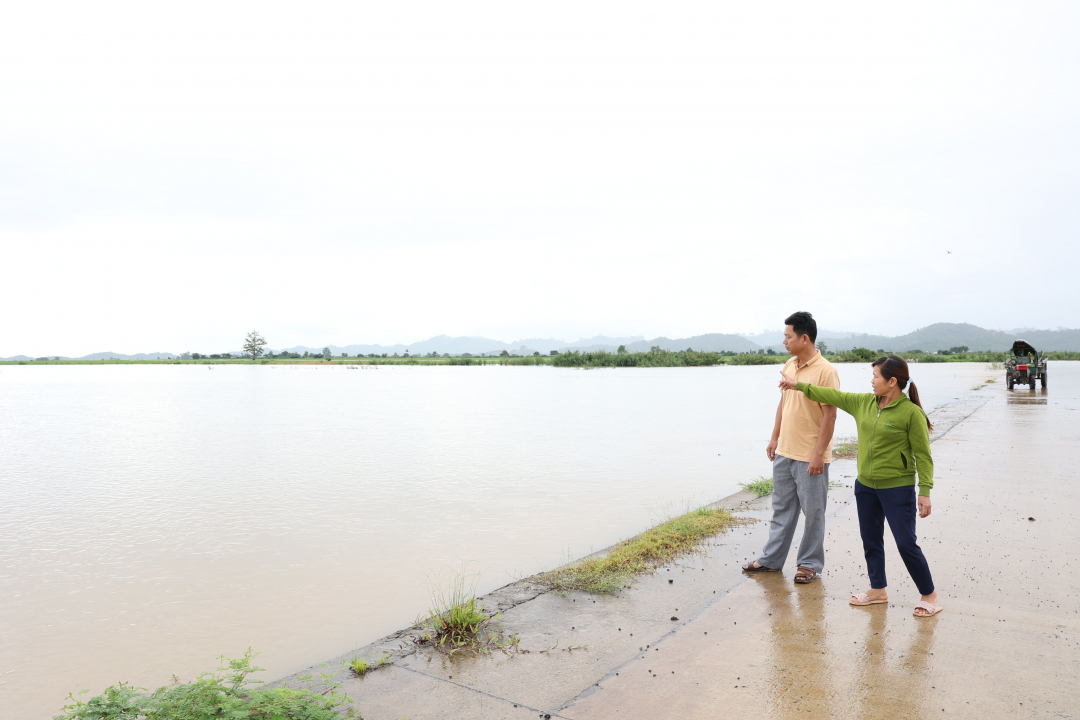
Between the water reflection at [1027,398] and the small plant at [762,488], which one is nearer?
the small plant at [762,488]

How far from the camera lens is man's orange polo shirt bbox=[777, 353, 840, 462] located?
485cm

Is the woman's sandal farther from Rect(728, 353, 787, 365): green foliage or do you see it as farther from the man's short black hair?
Rect(728, 353, 787, 365): green foliage

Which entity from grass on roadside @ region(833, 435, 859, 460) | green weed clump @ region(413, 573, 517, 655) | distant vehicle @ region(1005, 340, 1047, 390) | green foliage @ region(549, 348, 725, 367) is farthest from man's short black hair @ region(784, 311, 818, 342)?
green foliage @ region(549, 348, 725, 367)

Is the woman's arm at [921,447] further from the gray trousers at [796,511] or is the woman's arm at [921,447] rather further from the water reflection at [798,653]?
the water reflection at [798,653]

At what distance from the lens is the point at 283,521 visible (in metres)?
8.48

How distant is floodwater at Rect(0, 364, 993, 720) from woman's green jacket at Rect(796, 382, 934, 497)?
338cm

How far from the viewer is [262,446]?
15398 mm

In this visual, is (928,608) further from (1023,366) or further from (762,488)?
(1023,366)

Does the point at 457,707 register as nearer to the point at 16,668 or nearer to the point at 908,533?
the point at 908,533

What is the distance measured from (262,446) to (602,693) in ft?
46.4

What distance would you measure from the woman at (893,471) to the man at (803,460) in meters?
0.37

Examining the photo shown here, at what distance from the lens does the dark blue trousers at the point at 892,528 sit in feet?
13.7

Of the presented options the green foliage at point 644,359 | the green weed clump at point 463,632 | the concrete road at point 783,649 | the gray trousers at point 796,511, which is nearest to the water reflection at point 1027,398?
the concrete road at point 783,649

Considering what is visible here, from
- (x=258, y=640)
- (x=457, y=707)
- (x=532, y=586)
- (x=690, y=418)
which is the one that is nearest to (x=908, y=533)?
(x=532, y=586)
